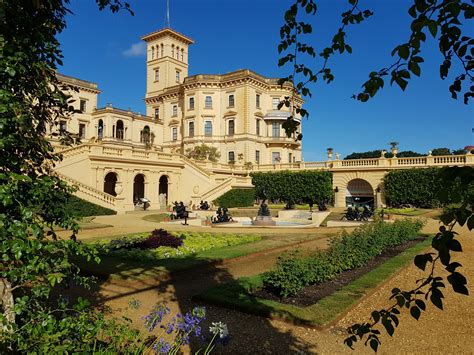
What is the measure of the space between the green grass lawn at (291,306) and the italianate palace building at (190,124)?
95.7 ft

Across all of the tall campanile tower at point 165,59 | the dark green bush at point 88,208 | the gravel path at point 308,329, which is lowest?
the gravel path at point 308,329

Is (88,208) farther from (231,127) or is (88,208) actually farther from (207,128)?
(231,127)

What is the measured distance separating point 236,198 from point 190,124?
21179 millimetres

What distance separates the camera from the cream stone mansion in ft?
113

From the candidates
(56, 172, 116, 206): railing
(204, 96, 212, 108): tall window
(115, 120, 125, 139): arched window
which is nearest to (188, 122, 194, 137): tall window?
(204, 96, 212, 108): tall window

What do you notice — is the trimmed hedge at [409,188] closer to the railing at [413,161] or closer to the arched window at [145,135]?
the railing at [413,161]

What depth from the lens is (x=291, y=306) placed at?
23.2 ft

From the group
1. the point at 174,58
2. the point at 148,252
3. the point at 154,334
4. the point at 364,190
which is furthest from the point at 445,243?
the point at 174,58

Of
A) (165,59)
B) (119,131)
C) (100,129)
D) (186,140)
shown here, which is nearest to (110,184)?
(100,129)

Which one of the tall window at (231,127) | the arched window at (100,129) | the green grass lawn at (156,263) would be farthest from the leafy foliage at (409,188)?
the arched window at (100,129)

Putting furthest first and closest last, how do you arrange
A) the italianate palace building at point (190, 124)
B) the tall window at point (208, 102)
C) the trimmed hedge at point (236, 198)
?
the tall window at point (208, 102) < the italianate palace building at point (190, 124) < the trimmed hedge at point (236, 198)

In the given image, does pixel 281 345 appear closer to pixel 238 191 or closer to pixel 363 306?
pixel 363 306

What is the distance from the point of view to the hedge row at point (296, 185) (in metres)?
39.8

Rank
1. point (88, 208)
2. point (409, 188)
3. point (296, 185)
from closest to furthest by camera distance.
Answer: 1. point (88, 208)
2. point (409, 188)
3. point (296, 185)
